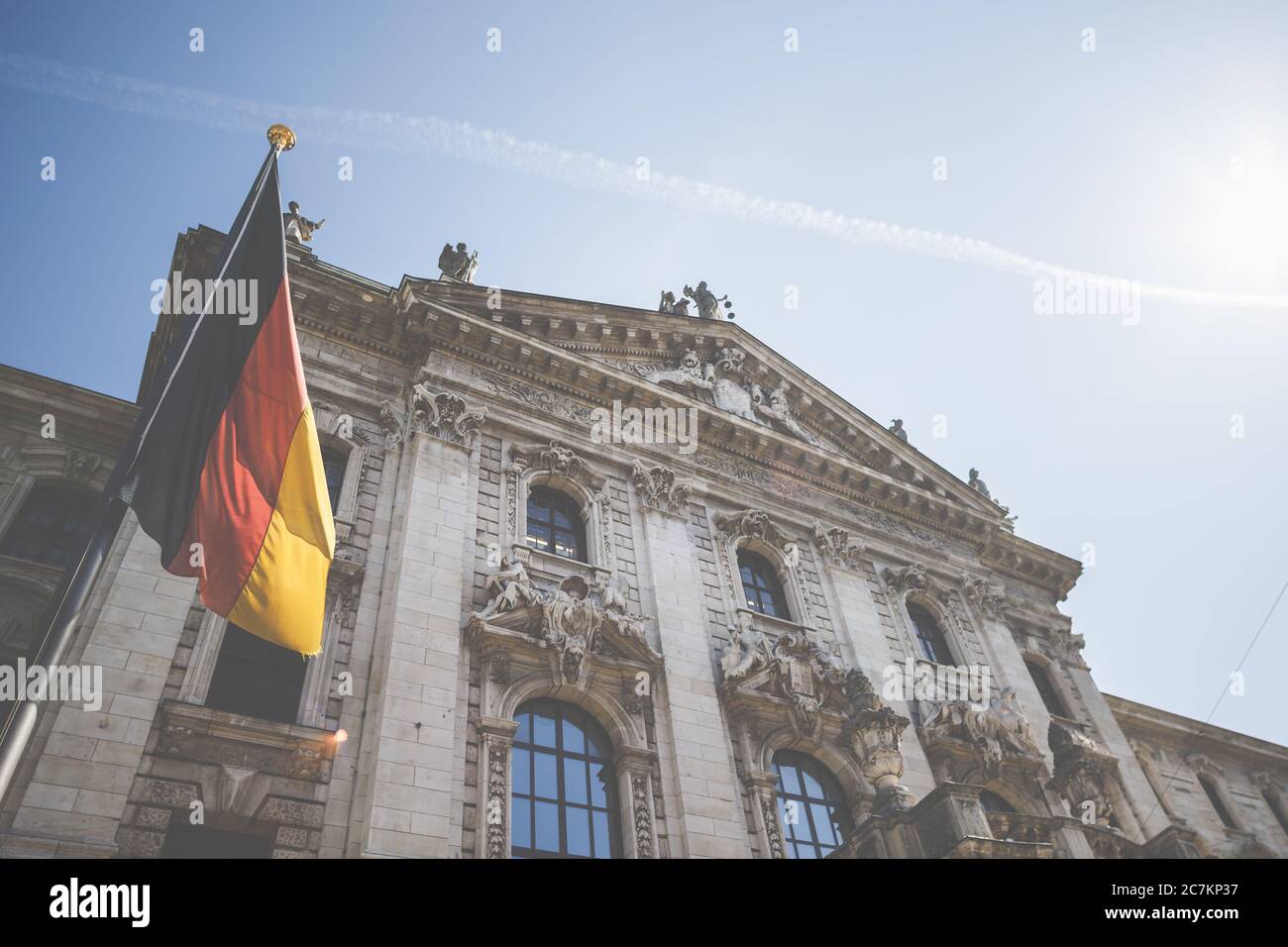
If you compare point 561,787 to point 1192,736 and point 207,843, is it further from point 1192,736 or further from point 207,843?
point 1192,736

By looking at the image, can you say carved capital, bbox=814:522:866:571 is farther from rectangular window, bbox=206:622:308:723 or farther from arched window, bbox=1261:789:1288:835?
arched window, bbox=1261:789:1288:835

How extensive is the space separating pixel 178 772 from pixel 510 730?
4697 millimetres

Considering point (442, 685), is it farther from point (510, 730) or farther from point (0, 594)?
point (0, 594)

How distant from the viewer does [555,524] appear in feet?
64.1

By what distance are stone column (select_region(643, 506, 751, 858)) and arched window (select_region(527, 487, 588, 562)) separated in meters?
1.52

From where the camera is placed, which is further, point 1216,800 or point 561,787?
point 1216,800

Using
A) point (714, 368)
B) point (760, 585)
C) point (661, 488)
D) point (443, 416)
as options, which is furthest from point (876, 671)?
point (443, 416)

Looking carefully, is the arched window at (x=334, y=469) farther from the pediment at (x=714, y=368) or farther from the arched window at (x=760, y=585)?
the arched window at (x=760, y=585)

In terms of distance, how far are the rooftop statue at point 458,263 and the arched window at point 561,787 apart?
11745mm

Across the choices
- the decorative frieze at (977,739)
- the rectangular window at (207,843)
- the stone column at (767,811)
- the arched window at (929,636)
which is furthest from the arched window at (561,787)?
the arched window at (929,636)

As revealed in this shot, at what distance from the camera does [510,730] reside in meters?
14.7

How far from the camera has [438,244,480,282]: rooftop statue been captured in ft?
75.6

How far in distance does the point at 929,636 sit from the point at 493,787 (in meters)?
14.2

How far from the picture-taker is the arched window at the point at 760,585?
2127 centimetres
